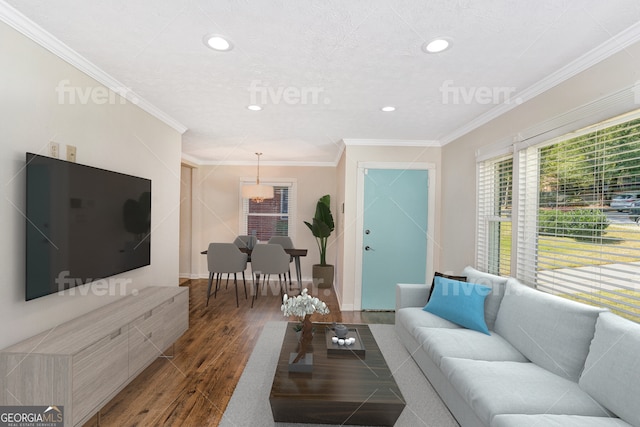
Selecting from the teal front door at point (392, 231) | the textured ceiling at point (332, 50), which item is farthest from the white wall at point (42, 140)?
the teal front door at point (392, 231)

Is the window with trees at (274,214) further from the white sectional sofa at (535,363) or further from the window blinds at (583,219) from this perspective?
the window blinds at (583,219)

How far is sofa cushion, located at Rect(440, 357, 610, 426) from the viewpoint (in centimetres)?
160

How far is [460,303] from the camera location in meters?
2.77

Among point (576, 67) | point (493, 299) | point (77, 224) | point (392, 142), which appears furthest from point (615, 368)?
point (392, 142)

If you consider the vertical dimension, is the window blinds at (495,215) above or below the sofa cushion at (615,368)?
above

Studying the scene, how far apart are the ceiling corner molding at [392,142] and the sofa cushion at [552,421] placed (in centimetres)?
358

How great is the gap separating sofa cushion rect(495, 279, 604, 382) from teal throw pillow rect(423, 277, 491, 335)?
0.65ft

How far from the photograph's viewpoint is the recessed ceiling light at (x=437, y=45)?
1953mm

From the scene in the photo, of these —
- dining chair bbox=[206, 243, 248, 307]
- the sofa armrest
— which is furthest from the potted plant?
the sofa armrest

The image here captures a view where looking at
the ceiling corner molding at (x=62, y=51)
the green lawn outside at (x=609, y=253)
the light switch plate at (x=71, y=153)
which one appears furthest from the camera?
the light switch plate at (x=71, y=153)

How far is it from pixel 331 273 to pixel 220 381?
3.55 meters

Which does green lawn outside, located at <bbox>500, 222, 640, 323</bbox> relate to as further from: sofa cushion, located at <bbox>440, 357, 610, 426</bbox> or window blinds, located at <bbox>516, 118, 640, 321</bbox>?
sofa cushion, located at <bbox>440, 357, 610, 426</bbox>

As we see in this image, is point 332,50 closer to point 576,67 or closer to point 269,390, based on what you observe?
point 576,67

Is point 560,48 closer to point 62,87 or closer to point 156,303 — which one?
point 62,87
